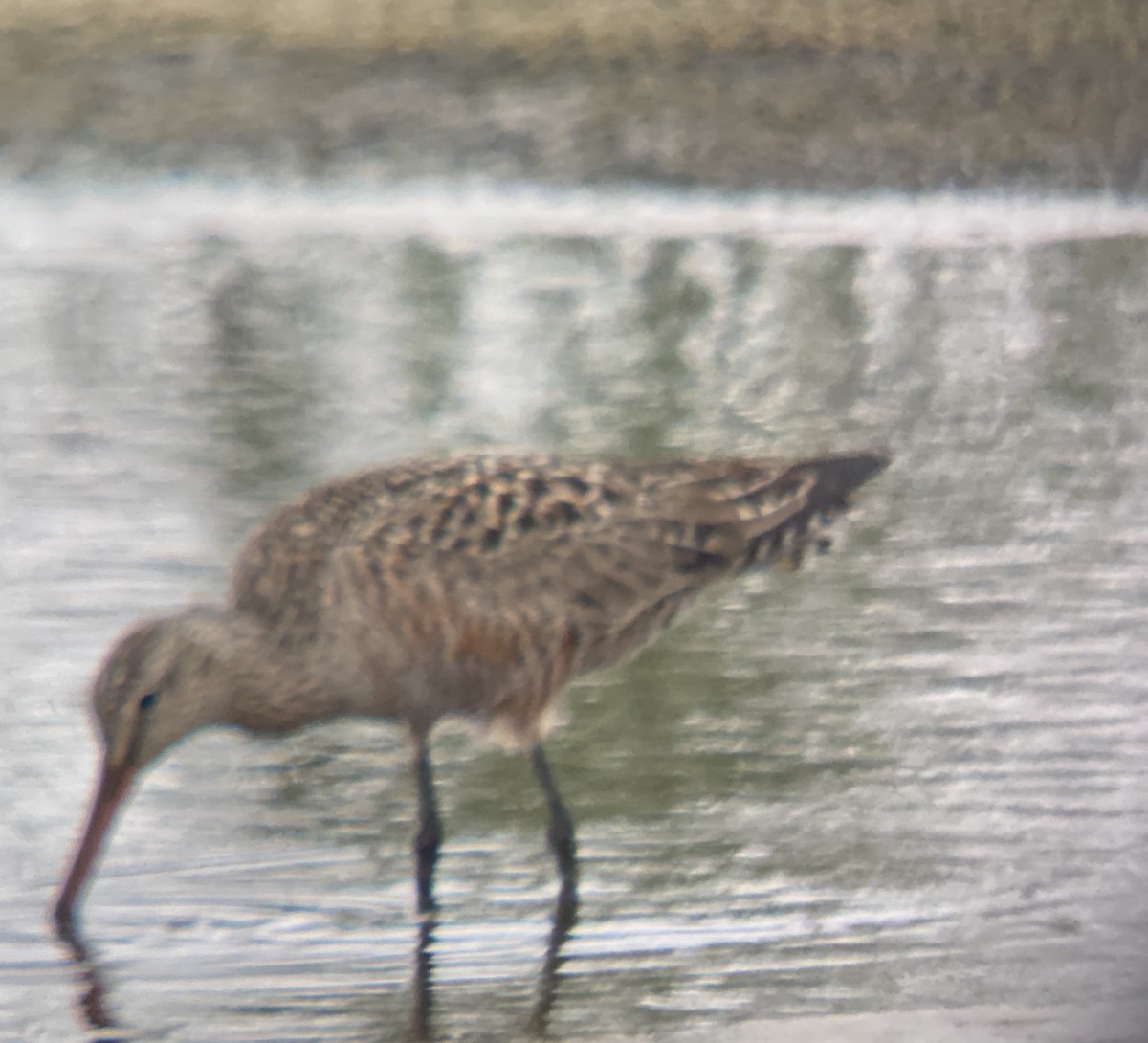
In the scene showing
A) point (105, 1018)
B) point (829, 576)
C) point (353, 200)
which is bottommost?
point (353, 200)

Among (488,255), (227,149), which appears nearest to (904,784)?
(488,255)

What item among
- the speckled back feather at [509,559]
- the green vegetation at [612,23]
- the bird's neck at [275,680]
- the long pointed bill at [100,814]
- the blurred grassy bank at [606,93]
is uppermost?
the speckled back feather at [509,559]

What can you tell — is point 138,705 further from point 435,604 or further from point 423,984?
point 423,984

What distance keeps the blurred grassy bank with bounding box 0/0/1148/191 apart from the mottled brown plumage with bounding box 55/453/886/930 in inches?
395

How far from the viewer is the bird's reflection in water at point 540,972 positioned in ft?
13.8

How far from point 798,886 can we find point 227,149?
11.3 m

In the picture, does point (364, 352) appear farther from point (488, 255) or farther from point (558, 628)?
point (558, 628)

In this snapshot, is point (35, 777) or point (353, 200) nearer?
point (35, 777)

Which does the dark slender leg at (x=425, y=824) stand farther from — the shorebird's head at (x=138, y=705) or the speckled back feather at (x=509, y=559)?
the shorebird's head at (x=138, y=705)

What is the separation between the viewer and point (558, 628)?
16.2 feet

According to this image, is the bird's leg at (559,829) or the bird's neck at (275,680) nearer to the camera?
the bird's neck at (275,680)

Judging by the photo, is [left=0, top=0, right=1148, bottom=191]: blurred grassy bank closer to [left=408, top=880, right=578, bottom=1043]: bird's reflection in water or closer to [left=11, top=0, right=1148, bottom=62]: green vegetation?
[left=11, top=0, right=1148, bottom=62]: green vegetation

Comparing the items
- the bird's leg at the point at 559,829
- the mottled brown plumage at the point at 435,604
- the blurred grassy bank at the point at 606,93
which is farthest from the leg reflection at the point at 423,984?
the blurred grassy bank at the point at 606,93

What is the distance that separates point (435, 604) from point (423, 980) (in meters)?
0.79
